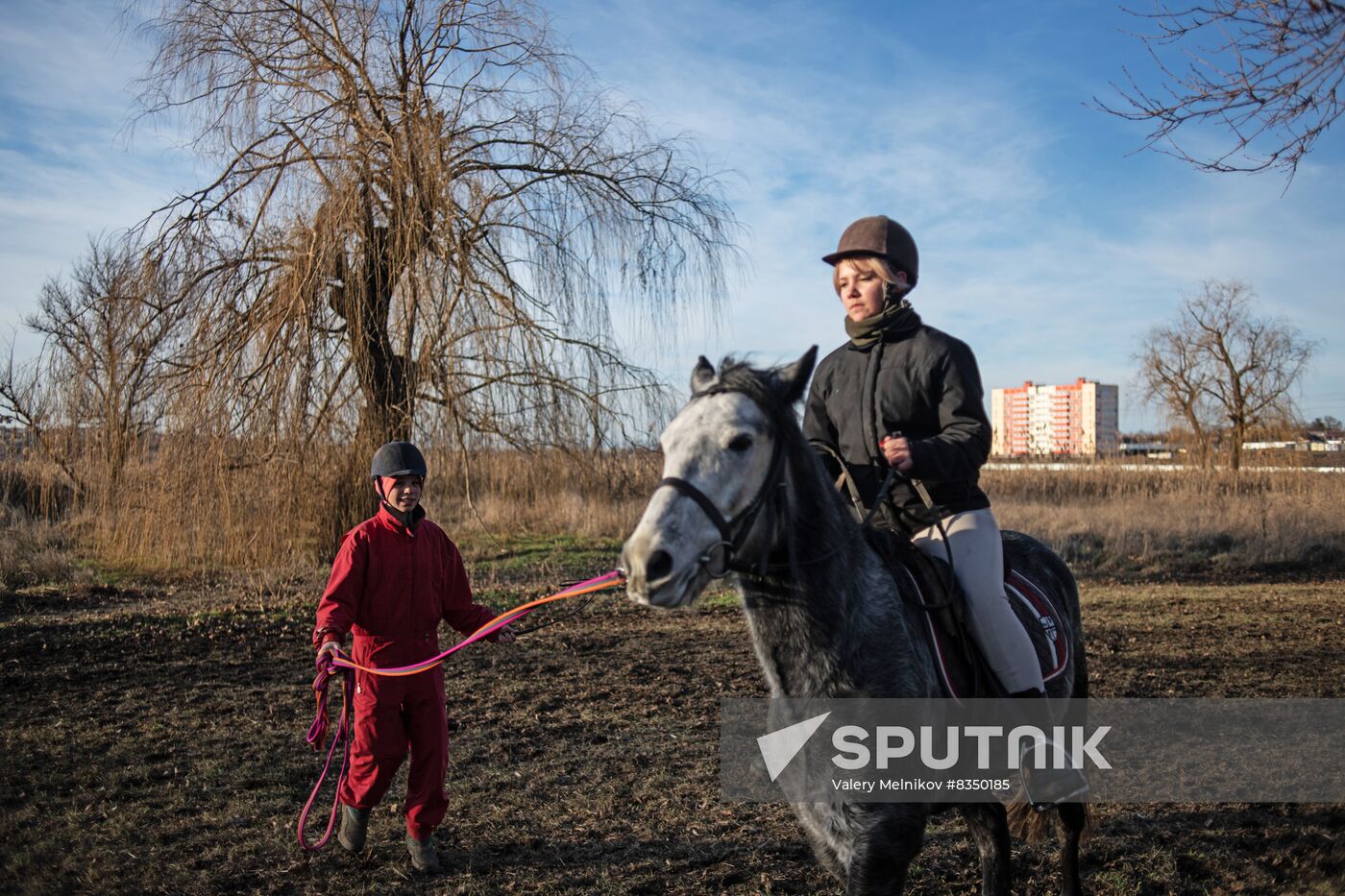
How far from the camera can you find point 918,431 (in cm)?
293

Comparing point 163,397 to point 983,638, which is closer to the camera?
point 983,638

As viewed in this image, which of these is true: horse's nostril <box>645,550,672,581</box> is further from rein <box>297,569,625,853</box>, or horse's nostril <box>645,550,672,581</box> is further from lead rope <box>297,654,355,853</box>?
lead rope <box>297,654,355,853</box>

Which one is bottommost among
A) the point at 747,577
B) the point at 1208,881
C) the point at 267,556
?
the point at 1208,881

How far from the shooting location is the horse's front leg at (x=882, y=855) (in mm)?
2355

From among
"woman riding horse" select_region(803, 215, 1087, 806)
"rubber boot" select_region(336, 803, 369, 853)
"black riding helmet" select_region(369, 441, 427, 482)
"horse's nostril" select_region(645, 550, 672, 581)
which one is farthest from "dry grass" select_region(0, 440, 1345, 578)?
"horse's nostril" select_region(645, 550, 672, 581)

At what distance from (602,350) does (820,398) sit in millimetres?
7150

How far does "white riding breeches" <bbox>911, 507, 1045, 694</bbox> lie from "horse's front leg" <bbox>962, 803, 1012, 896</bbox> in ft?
1.98

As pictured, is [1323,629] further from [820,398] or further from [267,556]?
[267,556]

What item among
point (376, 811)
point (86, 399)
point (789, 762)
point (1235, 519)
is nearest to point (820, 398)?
point (789, 762)

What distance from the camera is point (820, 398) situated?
3.21 metres

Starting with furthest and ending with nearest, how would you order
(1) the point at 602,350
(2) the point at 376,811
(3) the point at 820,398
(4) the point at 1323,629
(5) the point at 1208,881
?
1. (1) the point at 602,350
2. (4) the point at 1323,629
3. (2) the point at 376,811
4. (5) the point at 1208,881
5. (3) the point at 820,398

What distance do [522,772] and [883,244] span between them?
3749 millimetres

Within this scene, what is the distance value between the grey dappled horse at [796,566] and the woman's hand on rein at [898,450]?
233mm

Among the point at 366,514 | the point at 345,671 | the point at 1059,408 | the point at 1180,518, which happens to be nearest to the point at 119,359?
the point at 366,514
